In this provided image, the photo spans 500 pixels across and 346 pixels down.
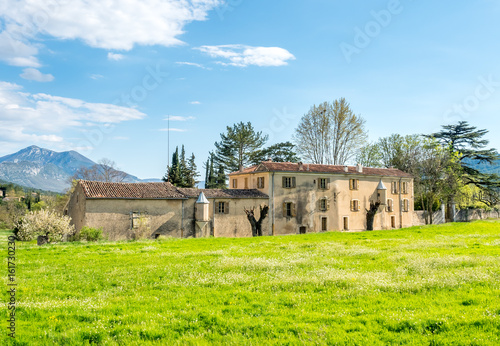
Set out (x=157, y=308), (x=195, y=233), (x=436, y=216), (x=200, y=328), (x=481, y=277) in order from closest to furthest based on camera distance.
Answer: (x=200, y=328)
(x=157, y=308)
(x=481, y=277)
(x=195, y=233)
(x=436, y=216)

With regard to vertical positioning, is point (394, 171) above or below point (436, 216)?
above

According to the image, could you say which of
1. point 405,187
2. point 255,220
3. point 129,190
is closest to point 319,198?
point 255,220

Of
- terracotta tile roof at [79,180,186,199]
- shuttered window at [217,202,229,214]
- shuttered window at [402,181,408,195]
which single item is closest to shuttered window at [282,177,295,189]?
shuttered window at [217,202,229,214]

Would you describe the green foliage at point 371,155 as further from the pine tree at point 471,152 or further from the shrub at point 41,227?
the shrub at point 41,227

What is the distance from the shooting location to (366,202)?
49844 millimetres

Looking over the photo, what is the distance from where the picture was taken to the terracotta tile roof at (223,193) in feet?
128

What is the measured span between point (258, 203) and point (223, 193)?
14.0 ft

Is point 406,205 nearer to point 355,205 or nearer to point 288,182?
point 355,205

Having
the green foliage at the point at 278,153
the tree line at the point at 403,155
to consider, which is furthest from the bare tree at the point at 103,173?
the green foliage at the point at 278,153

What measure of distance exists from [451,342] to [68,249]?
21249 mm

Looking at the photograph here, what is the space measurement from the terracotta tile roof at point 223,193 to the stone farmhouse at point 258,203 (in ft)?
0.34

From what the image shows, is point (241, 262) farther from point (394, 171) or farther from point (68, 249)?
point (394, 171)

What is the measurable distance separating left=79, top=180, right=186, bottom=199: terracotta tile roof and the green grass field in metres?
18.7

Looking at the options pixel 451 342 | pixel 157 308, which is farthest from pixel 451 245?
pixel 157 308
